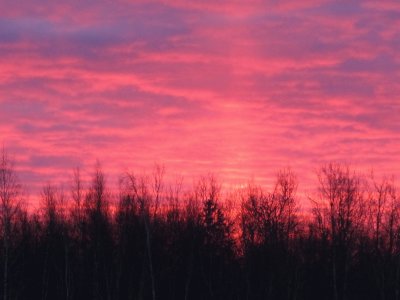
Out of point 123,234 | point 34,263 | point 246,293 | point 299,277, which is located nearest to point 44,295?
point 34,263

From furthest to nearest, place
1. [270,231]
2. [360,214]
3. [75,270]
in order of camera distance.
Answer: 1. [75,270]
2. [270,231]
3. [360,214]

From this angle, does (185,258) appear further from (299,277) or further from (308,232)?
(308,232)

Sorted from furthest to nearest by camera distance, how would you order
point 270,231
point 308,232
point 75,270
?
point 308,232 → point 75,270 → point 270,231

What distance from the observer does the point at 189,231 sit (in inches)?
2778

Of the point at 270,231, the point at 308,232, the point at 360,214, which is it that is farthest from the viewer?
the point at 308,232

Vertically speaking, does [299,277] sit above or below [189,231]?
below

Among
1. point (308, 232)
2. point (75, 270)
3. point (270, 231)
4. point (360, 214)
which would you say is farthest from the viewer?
point (308, 232)

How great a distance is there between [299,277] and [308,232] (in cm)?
1428

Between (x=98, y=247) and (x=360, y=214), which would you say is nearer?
(x=360, y=214)

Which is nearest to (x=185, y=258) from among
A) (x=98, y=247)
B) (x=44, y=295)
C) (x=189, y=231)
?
(x=189, y=231)

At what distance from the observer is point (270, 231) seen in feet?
221

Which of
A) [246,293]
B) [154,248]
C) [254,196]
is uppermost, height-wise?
[254,196]

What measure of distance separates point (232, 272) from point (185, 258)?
4.74 m

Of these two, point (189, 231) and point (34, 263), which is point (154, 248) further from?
point (34, 263)
